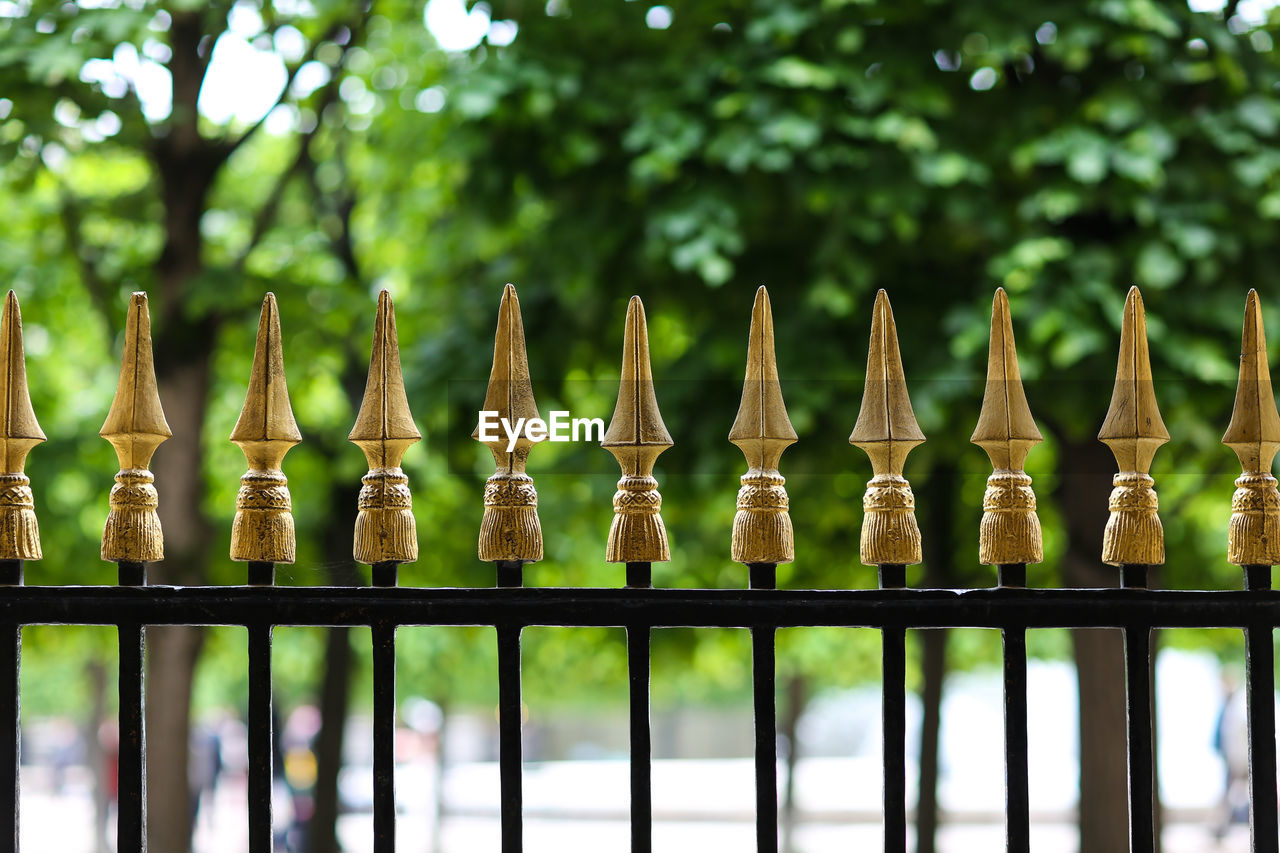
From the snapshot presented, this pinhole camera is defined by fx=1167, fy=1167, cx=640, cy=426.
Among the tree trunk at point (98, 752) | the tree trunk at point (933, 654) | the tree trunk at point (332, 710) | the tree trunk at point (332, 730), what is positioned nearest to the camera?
the tree trunk at point (933, 654)

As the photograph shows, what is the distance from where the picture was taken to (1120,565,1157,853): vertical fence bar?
76.3 inches

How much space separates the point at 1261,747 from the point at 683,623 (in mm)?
1004

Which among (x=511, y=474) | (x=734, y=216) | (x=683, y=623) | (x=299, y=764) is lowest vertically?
(x=299, y=764)

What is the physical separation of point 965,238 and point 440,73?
300 cm

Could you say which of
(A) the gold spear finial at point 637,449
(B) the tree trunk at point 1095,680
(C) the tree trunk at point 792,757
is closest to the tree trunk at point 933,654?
(B) the tree trunk at point 1095,680

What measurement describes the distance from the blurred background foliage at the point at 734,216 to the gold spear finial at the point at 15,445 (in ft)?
10.8

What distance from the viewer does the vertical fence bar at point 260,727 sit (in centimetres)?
198

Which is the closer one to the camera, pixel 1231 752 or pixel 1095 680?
pixel 1095 680

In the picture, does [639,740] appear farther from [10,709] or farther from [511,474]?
[10,709]

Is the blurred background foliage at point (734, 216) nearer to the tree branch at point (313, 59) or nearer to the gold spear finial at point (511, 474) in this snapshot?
the tree branch at point (313, 59)

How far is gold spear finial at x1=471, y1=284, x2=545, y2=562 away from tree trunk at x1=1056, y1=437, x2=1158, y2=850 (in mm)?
4519

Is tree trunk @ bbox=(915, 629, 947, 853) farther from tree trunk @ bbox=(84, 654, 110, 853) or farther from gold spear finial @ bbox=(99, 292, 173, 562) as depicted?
tree trunk @ bbox=(84, 654, 110, 853)

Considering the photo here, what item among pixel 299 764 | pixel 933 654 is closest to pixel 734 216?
pixel 933 654

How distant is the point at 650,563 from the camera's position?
1.98m
